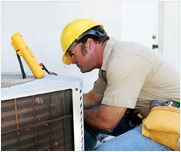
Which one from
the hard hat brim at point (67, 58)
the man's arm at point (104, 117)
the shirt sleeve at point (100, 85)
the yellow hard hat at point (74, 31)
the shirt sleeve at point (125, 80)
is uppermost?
the yellow hard hat at point (74, 31)

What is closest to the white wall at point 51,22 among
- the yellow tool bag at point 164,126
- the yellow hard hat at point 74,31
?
the yellow hard hat at point 74,31

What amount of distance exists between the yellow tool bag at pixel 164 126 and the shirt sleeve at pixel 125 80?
0.38 ft

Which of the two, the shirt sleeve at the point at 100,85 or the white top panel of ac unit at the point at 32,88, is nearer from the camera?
the white top panel of ac unit at the point at 32,88

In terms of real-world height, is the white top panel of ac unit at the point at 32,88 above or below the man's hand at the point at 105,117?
above

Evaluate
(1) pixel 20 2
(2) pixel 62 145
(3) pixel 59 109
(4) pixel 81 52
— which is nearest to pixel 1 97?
(3) pixel 59 109

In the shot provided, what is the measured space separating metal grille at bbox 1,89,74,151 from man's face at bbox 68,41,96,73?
366 mm

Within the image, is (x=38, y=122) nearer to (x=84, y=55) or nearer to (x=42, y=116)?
(x=42, y=116)

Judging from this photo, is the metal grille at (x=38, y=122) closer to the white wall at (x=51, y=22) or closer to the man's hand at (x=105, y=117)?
the man's hand at (x=105, y=117)

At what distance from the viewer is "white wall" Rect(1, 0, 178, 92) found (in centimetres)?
150

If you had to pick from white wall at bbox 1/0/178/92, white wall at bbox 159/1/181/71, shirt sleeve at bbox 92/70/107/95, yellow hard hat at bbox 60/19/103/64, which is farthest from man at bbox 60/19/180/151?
white wall at bbox 159/1/181/71

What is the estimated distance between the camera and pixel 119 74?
1.15 m

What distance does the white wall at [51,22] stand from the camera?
58.9 inches

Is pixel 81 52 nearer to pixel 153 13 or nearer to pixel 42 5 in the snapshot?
pixel 42 5

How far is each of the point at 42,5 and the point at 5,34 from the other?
0.32m
